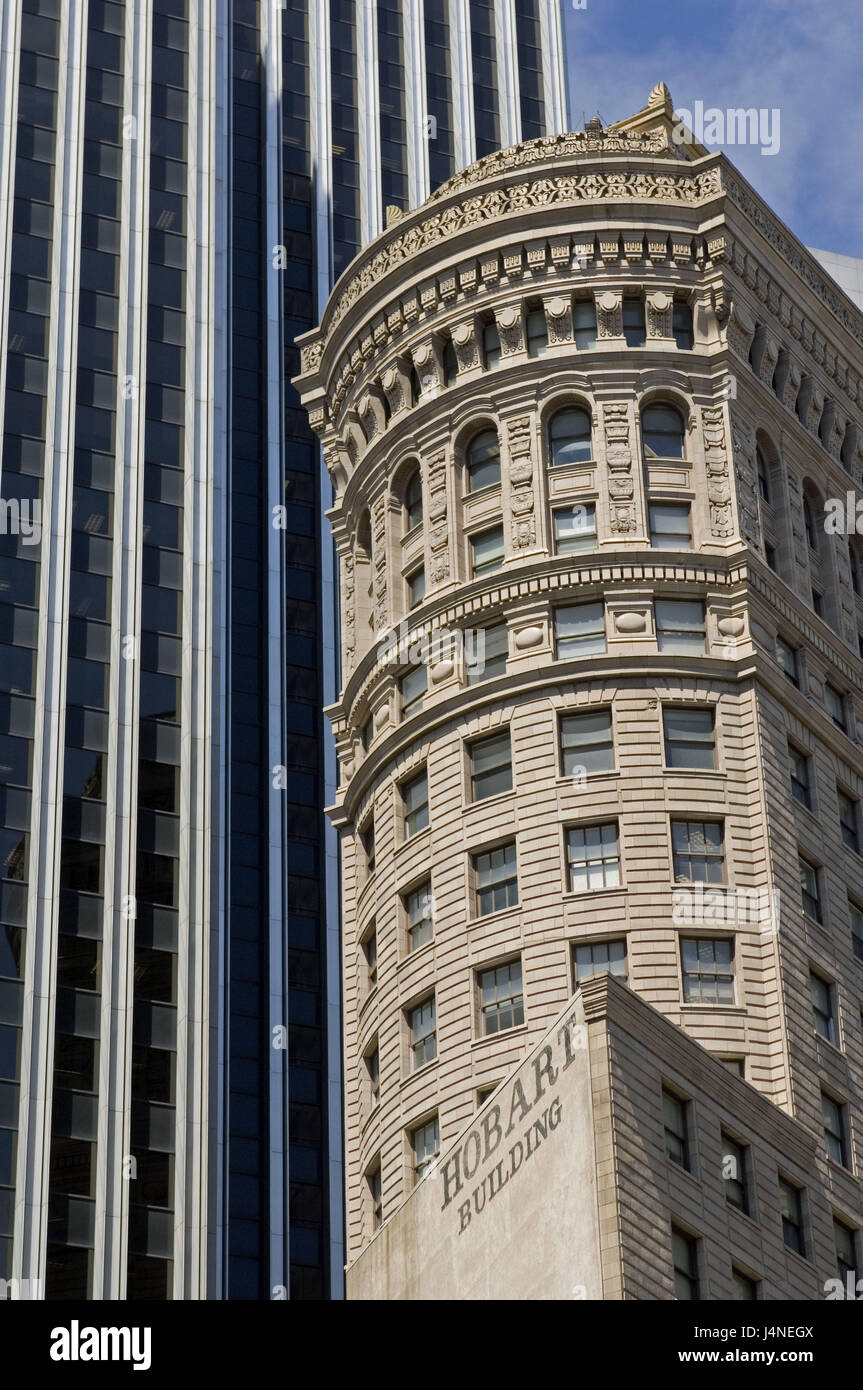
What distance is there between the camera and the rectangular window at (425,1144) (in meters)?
78.1

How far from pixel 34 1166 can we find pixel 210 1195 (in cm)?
964

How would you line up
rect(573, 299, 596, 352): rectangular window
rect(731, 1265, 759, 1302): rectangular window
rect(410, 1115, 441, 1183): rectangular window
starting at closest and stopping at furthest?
1. rect(731, 1265, 759, 1302): rectangular window
2. rect(410, 1115, 441, 1183): rectangular window
3. rect(573, 299, 596, 352): rectangular window

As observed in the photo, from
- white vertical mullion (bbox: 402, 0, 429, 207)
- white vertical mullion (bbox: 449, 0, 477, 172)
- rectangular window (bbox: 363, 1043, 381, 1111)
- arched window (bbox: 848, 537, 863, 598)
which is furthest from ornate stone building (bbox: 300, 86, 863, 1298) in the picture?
white vertical mullion (bbox: 449, 0, 477, 172)

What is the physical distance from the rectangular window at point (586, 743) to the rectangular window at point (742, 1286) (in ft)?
56.7

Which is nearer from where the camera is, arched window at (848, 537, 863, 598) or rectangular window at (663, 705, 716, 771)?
rectangular window at (663, 705, 716, 771)

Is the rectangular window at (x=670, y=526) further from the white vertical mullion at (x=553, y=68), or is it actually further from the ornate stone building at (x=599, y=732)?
the white vertical mullion at (x=553, y=68)

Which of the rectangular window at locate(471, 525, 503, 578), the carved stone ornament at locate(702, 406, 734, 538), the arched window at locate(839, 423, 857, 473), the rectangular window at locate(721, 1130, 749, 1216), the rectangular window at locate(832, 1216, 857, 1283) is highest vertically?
the arched window at locate(839, 423, 857, 473)

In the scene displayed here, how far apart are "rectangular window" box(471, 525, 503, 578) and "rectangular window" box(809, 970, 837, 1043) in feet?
57.1

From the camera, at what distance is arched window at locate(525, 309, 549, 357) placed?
89750 mm

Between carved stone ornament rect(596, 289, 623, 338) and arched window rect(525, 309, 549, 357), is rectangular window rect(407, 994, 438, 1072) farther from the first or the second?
carved stone ornament rect(596, 289, 623, 338)

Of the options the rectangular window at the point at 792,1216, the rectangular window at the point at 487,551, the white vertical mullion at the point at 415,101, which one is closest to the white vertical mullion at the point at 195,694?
the white vertical mullion at the point at 415,101

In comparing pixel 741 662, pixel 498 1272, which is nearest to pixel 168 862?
pixel 741 662

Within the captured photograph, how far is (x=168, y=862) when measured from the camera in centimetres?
14600

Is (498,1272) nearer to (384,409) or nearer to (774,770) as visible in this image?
(774,770)
